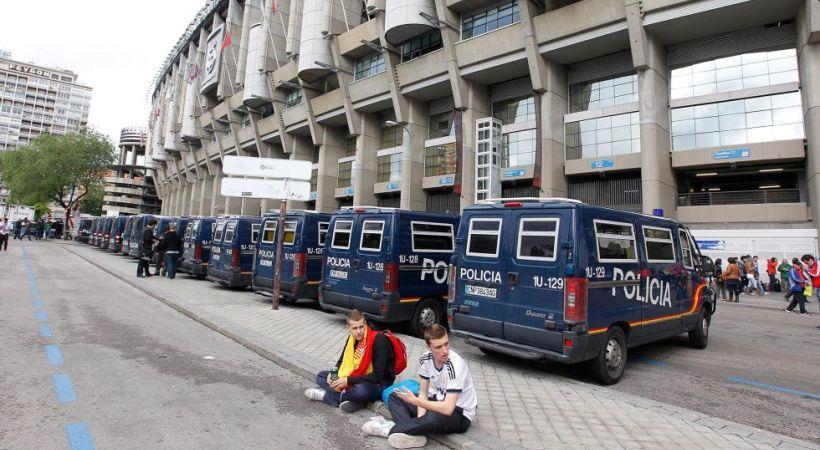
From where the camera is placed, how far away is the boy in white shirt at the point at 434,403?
349cm

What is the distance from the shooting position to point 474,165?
2564 centimetres

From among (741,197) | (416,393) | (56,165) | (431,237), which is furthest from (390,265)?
(56,165)

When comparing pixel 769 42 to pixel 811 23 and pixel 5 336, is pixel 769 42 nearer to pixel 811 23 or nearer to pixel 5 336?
pixel 811 23

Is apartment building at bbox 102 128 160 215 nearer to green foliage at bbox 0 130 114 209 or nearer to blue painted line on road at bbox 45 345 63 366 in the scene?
green foliage at bbox 0 130 114 209

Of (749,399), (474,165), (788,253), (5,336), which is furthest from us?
(474,165)

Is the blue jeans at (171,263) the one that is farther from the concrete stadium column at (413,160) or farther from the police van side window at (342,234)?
the concrete stadium column at (413,160)

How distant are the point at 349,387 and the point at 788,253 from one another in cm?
2159

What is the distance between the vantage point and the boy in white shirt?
3.49 metres

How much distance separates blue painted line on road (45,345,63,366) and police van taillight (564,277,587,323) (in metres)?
6.08

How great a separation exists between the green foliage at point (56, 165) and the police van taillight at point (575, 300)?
2099 inches

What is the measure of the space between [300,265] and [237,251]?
3714 millimetres

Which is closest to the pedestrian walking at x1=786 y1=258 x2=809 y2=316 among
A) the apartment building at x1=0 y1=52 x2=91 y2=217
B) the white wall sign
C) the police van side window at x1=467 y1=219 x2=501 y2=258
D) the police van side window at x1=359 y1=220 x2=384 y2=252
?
the police van side window at x1=467 y1=219 x2=501 y2=258

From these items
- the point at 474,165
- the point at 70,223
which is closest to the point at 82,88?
the point at 70,223

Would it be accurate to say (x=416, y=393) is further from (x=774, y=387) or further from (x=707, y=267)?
(x=707, y=267)
